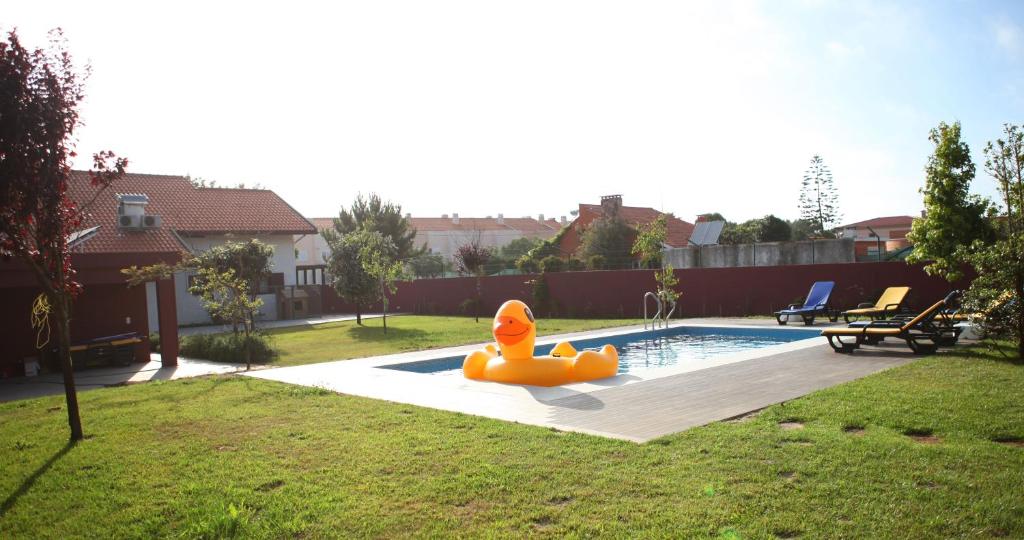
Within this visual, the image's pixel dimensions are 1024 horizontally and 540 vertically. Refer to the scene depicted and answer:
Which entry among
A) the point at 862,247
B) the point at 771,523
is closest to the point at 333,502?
the point at 771,523

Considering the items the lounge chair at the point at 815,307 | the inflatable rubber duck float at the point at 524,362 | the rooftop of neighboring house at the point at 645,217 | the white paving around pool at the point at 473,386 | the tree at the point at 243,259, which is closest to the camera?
the white paving around pool at the point at 473,386

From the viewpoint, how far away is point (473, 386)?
10.8 metres

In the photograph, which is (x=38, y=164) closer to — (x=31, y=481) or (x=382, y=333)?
(x=31, y=481)

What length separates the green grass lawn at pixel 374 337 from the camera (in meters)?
16.7

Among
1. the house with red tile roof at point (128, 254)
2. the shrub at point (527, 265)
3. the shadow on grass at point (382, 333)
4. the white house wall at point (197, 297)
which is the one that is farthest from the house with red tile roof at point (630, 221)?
the house with red tile roof at point (128, 254)

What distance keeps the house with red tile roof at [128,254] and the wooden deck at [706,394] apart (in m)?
6.33

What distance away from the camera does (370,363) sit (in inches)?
565

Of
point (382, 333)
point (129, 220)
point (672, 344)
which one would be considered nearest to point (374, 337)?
point (382, 333)

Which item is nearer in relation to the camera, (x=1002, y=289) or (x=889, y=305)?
(x=1002, y=289)

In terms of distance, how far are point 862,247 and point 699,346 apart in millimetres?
20230

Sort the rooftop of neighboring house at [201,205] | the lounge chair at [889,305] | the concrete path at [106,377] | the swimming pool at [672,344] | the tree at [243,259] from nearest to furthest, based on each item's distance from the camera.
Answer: the concrete path at [106,377] < the swimming pool at [672,344] < the lounge chair at [889,305] < the tree at [243,259] < the rooftop of neighboring house at [201,205]

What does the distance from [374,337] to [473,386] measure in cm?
1096

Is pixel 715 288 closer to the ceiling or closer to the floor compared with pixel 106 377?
closer to the ceiling

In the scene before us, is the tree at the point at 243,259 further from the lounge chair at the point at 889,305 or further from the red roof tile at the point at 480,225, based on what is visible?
the red roof tile at the point at 480,225
